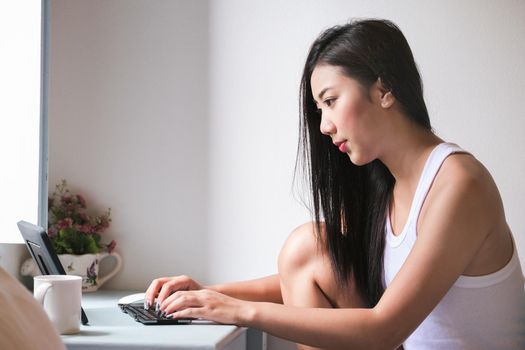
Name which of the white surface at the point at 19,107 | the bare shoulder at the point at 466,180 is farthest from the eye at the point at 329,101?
the white surface at the point at 19,107

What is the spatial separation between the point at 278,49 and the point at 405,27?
0.33 m

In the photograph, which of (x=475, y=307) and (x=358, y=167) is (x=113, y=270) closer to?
(x=358, y=167)

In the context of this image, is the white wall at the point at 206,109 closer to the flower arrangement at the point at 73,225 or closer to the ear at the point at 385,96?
the flower arrangement at the point at 73,225

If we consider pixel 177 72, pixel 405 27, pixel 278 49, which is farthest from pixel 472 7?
pixel 177 72

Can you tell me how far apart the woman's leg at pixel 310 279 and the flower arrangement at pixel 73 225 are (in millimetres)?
620

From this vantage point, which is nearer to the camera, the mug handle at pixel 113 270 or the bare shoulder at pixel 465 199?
the bare shoulder at pixel 465 199

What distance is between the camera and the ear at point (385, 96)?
1.23m

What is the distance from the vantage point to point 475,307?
3.95 ft

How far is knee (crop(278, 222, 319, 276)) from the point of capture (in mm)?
1447

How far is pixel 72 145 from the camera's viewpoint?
1945mm

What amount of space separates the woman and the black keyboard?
0.02 meters

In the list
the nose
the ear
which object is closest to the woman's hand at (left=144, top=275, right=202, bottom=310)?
the nose

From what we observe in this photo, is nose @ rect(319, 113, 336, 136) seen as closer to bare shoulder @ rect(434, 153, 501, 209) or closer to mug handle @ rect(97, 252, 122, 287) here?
bare shoulder @ rect(434, 153, 501, 209)

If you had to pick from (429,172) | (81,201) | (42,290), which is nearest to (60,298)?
(42,290)
